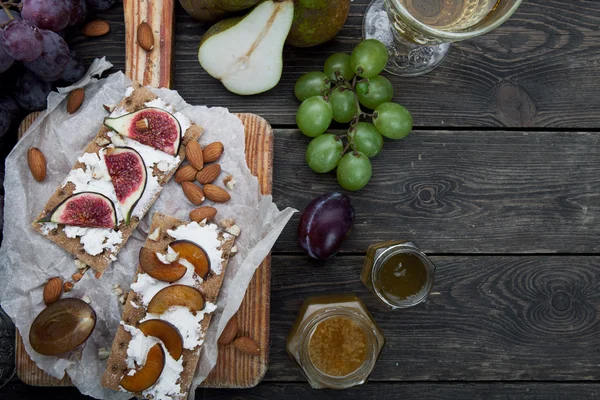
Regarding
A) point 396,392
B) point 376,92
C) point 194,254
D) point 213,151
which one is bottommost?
point 396,392

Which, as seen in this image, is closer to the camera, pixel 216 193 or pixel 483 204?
pixel 216 193

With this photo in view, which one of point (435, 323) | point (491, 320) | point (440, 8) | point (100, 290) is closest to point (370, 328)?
point (435, 323)

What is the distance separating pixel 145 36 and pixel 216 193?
0.53 m

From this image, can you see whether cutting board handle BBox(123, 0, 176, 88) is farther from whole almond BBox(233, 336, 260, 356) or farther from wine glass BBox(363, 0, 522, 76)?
A: whole almond BBox(233, 336, 260, 356)

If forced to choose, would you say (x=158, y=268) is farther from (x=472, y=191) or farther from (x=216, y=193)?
(x=472, y=191)

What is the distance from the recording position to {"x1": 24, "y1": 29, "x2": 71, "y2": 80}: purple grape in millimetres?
1521

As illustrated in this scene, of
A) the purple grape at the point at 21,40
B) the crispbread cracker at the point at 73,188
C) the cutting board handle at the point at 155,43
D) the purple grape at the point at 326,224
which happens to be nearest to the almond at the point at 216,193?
the crispbread cracker at the point at 73,188

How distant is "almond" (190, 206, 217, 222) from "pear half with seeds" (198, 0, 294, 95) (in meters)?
0.39

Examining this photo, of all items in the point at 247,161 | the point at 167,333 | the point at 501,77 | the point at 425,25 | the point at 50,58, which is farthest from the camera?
the point at 501,77

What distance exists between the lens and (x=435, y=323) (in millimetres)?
1828

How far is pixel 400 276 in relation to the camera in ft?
5.49

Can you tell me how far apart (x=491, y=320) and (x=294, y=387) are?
688mm

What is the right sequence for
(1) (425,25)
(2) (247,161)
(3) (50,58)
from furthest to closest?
(2) (247,161)
(3) (50,58)
(1) (425,25)

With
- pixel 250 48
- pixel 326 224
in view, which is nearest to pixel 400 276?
pixel 326 224
